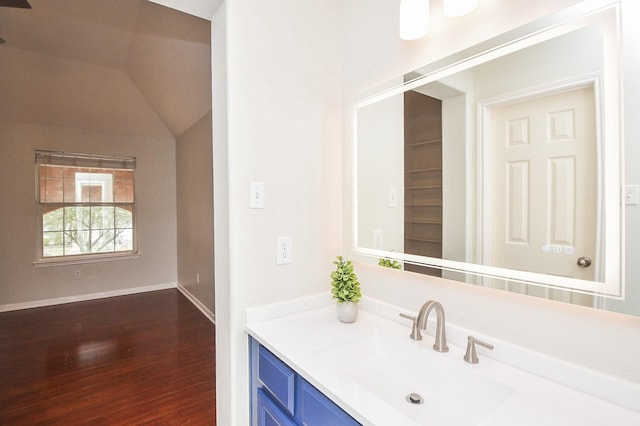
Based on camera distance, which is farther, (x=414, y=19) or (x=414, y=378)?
(x=414, y=19)

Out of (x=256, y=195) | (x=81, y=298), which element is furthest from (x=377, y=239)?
(x=81, y=298)

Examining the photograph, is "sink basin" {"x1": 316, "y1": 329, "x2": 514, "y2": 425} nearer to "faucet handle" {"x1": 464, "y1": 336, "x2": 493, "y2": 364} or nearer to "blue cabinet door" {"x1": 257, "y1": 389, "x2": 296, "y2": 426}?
"faucet handle" {"x1": 464, "y1": 336, "x2": 493, "y2": 364}

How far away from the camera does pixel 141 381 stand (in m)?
2.41

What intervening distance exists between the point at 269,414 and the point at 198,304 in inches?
132

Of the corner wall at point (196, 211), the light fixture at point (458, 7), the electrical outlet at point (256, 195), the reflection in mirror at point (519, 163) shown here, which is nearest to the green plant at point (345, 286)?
the reflection in mirror at point (519, 163)

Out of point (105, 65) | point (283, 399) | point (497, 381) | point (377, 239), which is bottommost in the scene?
point (283, 399)

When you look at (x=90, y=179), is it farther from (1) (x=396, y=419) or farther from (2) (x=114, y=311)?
(1) (x=396, y=419)

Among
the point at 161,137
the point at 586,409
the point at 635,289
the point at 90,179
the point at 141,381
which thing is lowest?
the point at 141,381

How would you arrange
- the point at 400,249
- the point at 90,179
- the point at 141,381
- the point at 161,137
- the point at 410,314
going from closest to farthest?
the point at 410,314 < the point at 400,249 < the point at 141,381 < the point at 90,179 < the point at 161,137

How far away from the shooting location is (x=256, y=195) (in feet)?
4.45

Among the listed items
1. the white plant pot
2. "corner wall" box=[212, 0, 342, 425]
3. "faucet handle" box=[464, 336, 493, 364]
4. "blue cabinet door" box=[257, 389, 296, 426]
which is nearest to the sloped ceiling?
"corner wall" box=[212, 0, 342, 425]

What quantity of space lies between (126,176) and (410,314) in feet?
16.0

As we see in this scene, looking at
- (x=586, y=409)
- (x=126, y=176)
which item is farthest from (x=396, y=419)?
(x=126, y=176)

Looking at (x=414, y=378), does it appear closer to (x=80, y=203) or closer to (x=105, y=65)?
(x=105, y=65)
